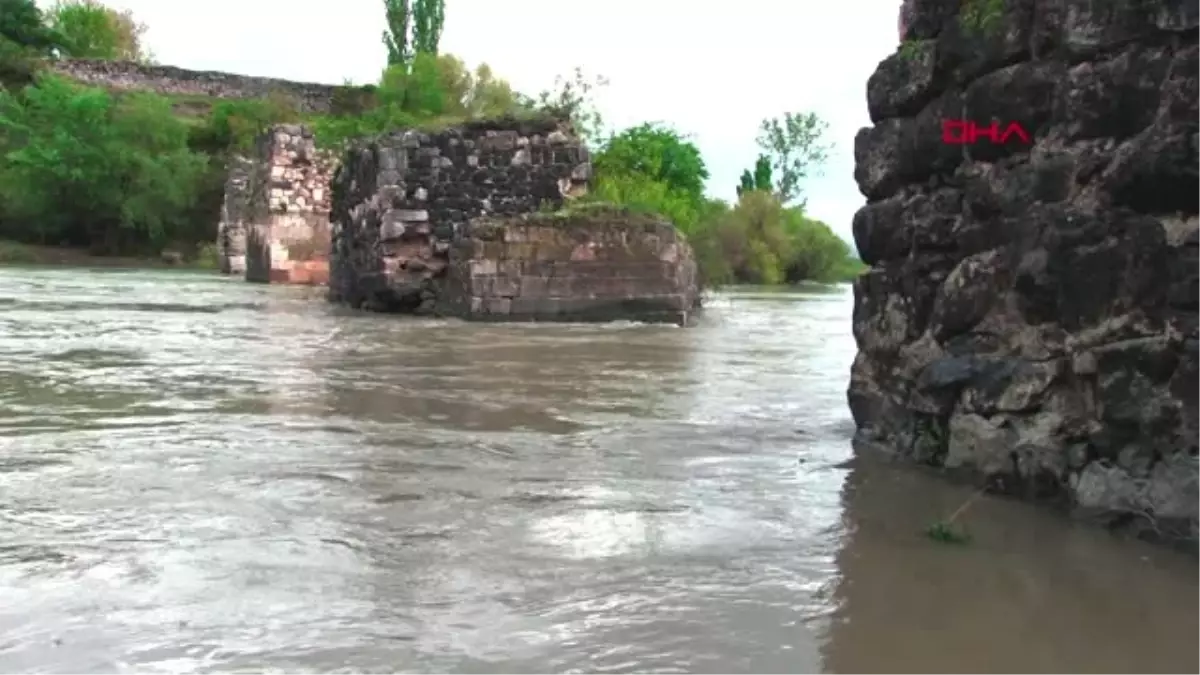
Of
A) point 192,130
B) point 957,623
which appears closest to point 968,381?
point 957,623

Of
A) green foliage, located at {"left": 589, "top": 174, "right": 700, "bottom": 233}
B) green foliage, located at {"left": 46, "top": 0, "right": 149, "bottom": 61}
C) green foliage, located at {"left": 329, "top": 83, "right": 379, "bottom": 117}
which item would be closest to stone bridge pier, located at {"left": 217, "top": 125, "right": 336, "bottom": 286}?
green foliage, located at {"left": 589, "top": 174, "right": 700, "bottom": 233}

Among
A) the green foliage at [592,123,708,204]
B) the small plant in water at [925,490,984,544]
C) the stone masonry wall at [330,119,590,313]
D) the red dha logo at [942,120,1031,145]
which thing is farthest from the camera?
the green foliage at [592,123,708,204]

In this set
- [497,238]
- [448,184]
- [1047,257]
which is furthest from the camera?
[448,184]

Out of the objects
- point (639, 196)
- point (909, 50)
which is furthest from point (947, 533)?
point (639, 196)

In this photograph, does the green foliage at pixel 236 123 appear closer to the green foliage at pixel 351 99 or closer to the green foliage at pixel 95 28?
Answer: the green foliage at pixel 351 99

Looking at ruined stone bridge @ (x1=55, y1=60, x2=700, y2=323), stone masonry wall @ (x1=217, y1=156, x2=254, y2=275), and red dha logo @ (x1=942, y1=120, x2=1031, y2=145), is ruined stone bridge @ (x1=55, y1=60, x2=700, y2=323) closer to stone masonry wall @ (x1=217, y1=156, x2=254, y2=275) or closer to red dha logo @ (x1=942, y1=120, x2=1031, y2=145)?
red dha logo @ (x1=942, y1=120, x2=1031, y2=145)

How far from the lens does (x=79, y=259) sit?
3794 centimetres

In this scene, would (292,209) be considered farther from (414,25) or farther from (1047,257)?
(414,25)

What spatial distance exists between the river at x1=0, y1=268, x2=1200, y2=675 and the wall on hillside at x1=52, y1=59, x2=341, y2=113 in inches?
1878

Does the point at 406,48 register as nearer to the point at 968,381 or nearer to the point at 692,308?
the point at 692,308

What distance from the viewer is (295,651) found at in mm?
2096

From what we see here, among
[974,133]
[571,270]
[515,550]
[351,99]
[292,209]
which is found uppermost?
[351,99]

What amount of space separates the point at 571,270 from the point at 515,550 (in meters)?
9.58

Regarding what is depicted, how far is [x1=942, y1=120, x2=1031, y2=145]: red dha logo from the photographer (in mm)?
3750
